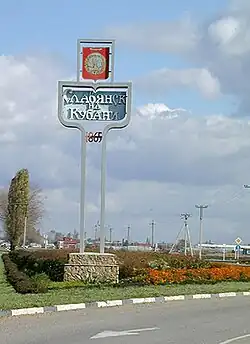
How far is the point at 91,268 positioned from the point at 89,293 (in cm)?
527

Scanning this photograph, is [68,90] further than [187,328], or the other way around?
[68,90]

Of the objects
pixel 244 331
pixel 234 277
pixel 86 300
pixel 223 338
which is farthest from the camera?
pixel 234 277

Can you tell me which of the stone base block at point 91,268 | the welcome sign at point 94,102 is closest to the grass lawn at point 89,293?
the stone base block at point 91,268

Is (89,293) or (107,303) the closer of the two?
(107,303)

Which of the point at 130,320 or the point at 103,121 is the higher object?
the point at 103,121

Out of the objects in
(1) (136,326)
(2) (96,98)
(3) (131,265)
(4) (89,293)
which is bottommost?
(1) (136,326)

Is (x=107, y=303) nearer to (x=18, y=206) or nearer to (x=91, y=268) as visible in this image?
(x=91, y=268)

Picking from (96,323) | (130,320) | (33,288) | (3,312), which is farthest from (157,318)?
(33,288)

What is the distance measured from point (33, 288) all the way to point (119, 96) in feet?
30.3

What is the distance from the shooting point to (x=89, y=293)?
23641 millimetres

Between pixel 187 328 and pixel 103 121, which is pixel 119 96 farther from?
pixel 187 328

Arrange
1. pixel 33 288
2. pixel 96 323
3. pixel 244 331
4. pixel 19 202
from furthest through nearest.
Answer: pixel 19 202 → pixel 33 288 → pixel 96 323 → pixel 244 331

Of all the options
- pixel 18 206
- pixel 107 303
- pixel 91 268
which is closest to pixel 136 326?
pixel 107 303

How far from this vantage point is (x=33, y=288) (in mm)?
23734
